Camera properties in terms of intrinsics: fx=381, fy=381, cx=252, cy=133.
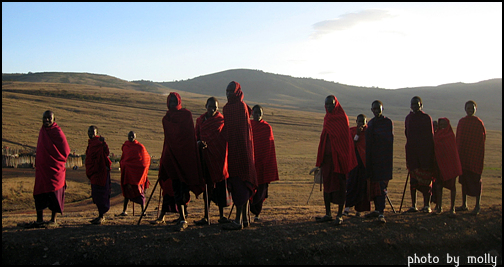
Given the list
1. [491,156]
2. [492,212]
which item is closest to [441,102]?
[491,156]

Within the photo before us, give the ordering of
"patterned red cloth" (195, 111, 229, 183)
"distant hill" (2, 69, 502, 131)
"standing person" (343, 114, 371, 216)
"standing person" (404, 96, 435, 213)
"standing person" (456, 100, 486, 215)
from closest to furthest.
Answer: "patterned red cloth" (195, 111, 229, 183) → "standing person" (343, 114, 371, 216) → "standing person" (404, 96, 435, 213) → "standing person" (456, 100, 486, 215) → "distant hill" (2, 69, 502, 131)

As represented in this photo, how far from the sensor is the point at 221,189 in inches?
277

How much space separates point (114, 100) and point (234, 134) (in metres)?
55.2

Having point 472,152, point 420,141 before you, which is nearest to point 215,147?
point 420,141

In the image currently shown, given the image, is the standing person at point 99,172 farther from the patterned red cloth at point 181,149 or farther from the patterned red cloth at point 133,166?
the patterned red cloth at point 181,149

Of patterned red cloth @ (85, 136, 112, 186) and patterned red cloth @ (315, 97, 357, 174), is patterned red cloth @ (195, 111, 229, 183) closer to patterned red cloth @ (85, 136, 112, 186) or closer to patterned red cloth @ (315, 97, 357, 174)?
patterned red cloth @ (315, 97, 357, 174)

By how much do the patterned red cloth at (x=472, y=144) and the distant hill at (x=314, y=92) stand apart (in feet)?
231

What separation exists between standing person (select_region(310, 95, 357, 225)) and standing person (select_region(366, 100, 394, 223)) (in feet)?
2.00

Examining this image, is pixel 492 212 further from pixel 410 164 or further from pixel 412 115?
pixel 412 115

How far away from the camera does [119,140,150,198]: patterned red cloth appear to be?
9383 millimetres

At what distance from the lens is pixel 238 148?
263 inches

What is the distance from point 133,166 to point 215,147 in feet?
12.0

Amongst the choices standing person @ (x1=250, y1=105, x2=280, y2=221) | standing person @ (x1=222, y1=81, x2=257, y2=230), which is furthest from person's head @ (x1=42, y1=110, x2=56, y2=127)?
standing person @ (x1=250, y1=105, x2=280, y2=221)

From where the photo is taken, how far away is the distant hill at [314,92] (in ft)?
302
